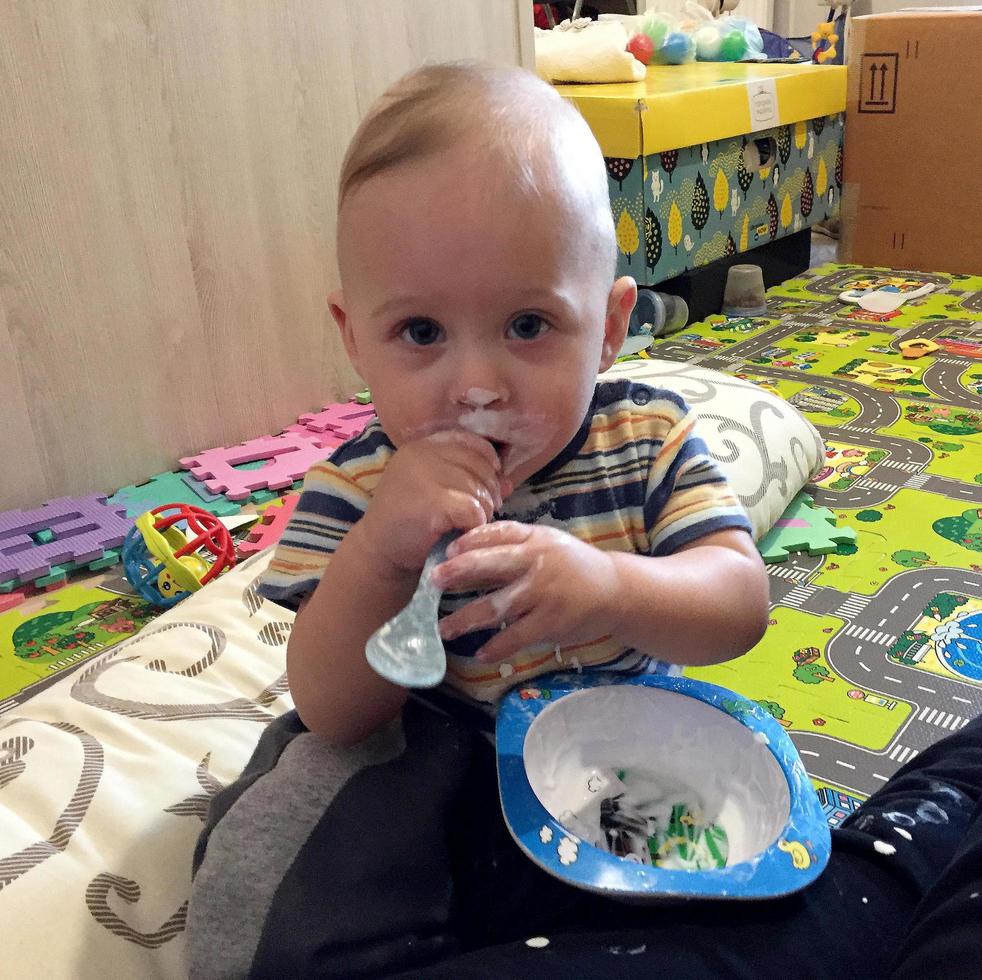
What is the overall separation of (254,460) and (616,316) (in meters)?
0.98

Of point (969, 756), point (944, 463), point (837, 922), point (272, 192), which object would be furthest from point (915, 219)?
point (837, 922)

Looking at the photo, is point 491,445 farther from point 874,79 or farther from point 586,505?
point 874,79

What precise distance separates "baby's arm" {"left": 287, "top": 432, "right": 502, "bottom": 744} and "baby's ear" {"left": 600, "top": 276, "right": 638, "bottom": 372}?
124 mm

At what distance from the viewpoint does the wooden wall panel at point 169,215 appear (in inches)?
48.9

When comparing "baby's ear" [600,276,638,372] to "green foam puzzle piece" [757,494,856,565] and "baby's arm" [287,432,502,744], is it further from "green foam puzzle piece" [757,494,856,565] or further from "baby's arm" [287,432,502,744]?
"green foam puzzle piece" [757,494,856,565]

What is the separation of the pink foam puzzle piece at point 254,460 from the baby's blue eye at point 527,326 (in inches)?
34.8

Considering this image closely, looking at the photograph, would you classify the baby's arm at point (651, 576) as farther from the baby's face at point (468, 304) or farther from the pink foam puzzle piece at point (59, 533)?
the pink foam puzzle piece at point (59, 533)

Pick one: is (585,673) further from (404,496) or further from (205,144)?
(205,144)

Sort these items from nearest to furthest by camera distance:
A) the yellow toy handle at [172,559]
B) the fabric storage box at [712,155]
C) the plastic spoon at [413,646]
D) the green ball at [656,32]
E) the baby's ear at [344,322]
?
1. the plastic spoon at [413,646]
2. the baby's ear at [344,322]
3. the yellow toy handle at [172,559]
4. the fabric storage box at [712,155]
5. the green ball at [656,32]

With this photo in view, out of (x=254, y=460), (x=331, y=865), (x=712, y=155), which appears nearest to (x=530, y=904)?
(x=331, y=865)

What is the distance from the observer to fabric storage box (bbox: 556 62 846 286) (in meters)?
1.82

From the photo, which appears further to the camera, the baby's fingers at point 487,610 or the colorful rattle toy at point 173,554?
the colorful rattle toy at point 173,554

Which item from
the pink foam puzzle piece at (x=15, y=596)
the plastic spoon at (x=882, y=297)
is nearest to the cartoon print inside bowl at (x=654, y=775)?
the pink foam puzzle piece at (x=15, y=596)

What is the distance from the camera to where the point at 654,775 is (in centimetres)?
60
